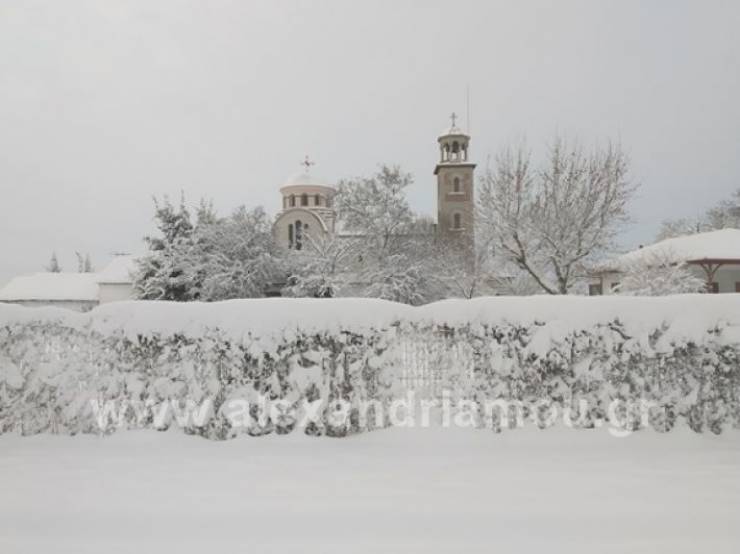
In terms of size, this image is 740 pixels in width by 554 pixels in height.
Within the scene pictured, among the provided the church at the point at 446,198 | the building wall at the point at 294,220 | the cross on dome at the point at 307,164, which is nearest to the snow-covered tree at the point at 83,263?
the cross on dome at the point at 307,164

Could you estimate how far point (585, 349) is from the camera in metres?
6.80

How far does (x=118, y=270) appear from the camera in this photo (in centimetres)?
4266

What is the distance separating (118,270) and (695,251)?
140 ft

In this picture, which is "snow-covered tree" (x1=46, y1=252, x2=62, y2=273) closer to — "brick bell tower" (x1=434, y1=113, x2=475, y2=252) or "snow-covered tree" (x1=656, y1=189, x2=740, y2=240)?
"brick bell tower" (x1=434, y1=113, x2=475, y2=252)

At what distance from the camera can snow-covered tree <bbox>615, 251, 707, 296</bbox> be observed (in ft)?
55.3

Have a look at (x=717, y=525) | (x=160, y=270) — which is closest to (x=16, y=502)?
(x=717, y=525)

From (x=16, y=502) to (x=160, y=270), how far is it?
23.4m

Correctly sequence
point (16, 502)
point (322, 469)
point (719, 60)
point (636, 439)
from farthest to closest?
point (719, 60)
point (636, 439)
point (322, 469)
point (16, 502)

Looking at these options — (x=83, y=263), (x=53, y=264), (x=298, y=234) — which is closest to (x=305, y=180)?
(x=298, y=234)

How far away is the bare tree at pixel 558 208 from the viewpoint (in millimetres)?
20016

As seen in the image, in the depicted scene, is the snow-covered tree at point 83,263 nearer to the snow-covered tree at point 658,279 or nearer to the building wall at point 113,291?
the building wall at point 113,291

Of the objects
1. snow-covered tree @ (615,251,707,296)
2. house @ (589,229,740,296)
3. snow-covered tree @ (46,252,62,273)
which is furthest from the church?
snow-covered tree @ (46,252,62,273)

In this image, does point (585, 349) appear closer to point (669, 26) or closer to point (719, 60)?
point (669, 26)

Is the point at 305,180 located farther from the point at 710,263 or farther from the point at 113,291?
the point at 710,263
